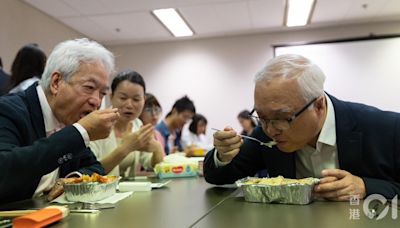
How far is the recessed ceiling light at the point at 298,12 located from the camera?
4.40 meters

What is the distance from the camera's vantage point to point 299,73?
3.58 ft

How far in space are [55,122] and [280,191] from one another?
847mm

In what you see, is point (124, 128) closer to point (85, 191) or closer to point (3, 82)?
point (3, 82)

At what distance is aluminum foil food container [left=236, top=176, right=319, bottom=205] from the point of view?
0.95 metres

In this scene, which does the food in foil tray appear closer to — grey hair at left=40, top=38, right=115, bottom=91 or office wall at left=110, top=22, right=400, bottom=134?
grey hair at left=40, top=38, right=115, bottom=91

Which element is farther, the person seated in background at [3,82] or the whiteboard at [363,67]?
the whiteboard at [363,67]

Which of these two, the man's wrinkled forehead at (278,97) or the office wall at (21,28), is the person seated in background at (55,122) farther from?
the office wall at (21,28)

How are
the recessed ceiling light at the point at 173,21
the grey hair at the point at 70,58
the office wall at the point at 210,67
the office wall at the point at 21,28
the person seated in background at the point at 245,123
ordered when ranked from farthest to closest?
the office wall at the point at 210,67, the person seated in background at the point at 245,123, the recessed ceiling light at the point at 173,21, the office wall at the point at 21,28, the grey hair at the point at 70,58

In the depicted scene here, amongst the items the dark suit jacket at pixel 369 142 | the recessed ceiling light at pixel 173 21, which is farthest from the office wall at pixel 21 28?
→ the dark suit jacket at pixel 369 142

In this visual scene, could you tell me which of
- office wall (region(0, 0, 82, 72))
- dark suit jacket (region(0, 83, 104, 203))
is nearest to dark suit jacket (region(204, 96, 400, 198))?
dark suit jacket (region(0, 83, 104, 203))

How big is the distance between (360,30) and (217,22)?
223 cm

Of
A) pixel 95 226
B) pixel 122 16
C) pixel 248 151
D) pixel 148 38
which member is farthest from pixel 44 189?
pixel 148 38

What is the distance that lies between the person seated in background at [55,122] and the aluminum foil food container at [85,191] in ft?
0.26

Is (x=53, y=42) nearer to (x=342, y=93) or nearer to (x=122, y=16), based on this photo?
(x=122, y=16)
